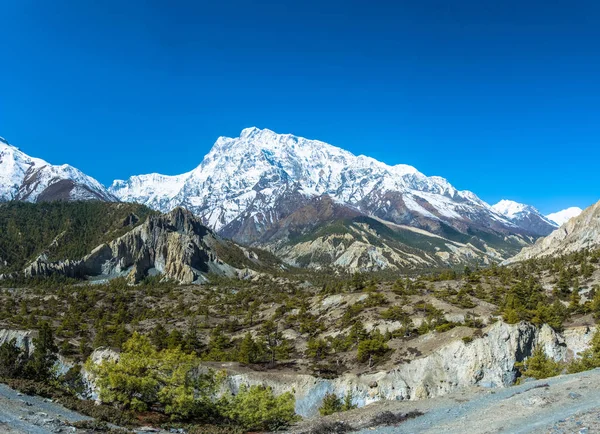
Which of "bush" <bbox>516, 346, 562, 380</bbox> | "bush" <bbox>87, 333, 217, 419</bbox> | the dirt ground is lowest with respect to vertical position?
"bush" <bbox>516, 346, 562, 380</bbox>

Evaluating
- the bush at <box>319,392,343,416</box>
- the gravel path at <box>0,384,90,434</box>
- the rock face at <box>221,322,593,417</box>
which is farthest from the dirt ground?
the rock face at <box>221,322,593,417</box>

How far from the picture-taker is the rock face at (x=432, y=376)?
55.3 metres

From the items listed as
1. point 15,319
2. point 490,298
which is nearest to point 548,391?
point 490,298

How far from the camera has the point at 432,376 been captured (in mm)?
57188

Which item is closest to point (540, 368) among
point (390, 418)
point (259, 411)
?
point (390, 418)

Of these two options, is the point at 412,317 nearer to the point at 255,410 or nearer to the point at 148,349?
the point at 255,410

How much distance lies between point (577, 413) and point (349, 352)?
171 ft

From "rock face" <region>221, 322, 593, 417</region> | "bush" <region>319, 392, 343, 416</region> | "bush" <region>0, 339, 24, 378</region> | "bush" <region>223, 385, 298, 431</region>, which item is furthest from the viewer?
"rock face" <region>221, 322, 593, 417</region>

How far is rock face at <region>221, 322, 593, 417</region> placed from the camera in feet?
182

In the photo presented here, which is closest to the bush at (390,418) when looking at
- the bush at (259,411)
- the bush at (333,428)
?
the bush at (333,428)

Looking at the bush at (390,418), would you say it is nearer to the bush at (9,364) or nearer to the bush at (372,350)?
the bush at (372,350)

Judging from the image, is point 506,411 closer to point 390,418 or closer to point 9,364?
point 390,418

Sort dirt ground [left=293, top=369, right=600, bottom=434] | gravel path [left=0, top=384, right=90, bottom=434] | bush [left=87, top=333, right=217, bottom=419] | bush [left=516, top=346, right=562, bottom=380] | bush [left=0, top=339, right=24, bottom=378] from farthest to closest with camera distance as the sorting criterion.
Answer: bush [left=516, top=346, right=562, bottom=380] < bush [left=0, top=339, right=24, bottom=378] < bush [left=87, top=333, right=217, bottom=419] < gravel path [left=0, top=384, right=90, bottom=434] < dirt ground [left=293, top=369, right=600, bottom=434]

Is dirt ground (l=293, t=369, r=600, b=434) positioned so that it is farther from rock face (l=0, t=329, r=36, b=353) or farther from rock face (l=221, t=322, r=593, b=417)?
rock face (l=0, t=329, r=36, b=353)
